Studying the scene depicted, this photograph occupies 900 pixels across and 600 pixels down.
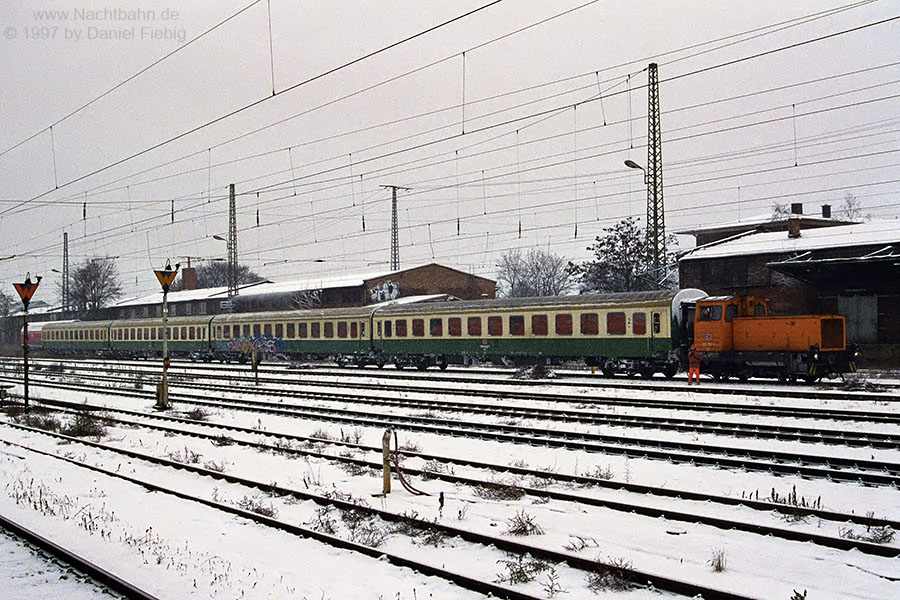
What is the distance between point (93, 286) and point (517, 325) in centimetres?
7075

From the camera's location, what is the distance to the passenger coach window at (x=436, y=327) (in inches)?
1282

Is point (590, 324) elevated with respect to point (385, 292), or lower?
lower

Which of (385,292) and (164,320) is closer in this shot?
(164,320)

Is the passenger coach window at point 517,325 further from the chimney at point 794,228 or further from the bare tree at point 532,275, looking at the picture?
the bare tree at point 532,275

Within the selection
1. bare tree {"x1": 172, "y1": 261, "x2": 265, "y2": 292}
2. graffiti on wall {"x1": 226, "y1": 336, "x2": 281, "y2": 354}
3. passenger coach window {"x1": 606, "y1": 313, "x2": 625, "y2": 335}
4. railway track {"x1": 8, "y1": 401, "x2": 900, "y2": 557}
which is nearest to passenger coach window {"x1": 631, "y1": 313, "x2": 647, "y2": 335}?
passenger coach window {"x1": 606, "y1": 313, "x2": 625, "y2": 335}

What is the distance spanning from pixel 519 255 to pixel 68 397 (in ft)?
262

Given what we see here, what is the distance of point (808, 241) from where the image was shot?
1570 inches

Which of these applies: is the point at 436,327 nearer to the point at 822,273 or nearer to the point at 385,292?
the point at 822,273

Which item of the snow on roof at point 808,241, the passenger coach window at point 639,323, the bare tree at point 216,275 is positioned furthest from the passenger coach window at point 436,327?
the bare tree at point 216,275

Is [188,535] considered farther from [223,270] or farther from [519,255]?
[223,270]

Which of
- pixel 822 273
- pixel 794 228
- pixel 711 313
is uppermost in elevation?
pixel 794 228

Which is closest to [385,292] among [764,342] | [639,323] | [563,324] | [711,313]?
[563,324]

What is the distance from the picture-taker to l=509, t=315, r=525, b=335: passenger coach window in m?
29.6

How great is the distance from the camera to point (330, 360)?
45.8m
